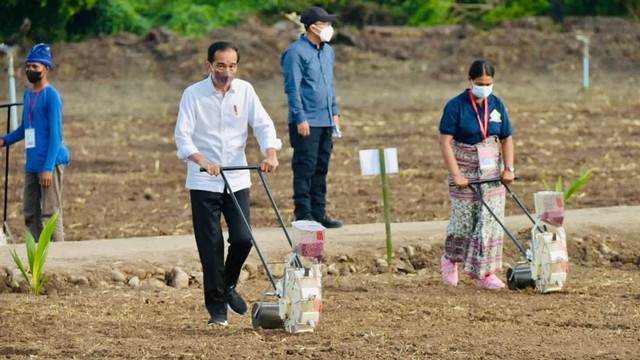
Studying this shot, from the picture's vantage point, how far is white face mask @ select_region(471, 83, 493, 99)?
10.3 m

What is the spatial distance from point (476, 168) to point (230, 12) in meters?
27.5

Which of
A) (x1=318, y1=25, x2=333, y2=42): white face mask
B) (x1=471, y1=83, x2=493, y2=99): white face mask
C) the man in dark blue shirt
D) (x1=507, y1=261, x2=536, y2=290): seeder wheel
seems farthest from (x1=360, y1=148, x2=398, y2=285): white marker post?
(x1=318, y1=25, x2=333, y2=42): white face mask

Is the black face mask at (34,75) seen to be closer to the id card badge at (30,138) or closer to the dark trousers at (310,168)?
the id card badge at (30,138)

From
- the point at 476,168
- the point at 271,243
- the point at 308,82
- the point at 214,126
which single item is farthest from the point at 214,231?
the point at 308,82

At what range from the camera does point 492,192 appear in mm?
10648

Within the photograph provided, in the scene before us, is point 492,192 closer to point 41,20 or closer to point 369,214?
point 369,214

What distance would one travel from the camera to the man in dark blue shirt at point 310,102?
481 inches

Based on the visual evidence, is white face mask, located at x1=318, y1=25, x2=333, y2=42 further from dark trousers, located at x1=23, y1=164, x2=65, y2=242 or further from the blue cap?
dark trousers, located at x1=23, y1=164, x2=65, y2=242

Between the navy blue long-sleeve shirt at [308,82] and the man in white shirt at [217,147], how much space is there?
303 cm

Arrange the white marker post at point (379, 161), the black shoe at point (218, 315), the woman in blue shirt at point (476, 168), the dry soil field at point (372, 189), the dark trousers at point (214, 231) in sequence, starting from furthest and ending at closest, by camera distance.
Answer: the white marker post at point (379, 161), the woman in blue shirt at point (476, 168), the black shoe at point (218, 315), the dark trousers at point (214, 231), the dry soil field at point (372, 189)

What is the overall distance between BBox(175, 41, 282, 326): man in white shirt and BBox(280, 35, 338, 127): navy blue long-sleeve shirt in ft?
9.96

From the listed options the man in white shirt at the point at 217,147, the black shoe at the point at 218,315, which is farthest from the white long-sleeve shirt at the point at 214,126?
the black shoe at the point at 218,315

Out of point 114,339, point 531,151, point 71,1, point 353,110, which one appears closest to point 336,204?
point 531,151

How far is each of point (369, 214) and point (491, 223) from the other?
4613 mm
